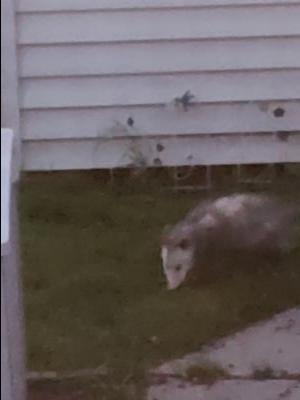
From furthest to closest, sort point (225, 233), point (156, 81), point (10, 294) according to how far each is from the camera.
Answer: point (156, 81) → point (225, 233) → point (10, 294)

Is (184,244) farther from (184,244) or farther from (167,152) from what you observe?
(167,152)

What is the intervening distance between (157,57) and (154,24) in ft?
0.53

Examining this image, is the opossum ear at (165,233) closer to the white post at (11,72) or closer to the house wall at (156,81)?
the house wall at (156,81)

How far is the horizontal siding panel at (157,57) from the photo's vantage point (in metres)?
6.96

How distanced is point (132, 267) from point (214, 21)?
1.46 meters

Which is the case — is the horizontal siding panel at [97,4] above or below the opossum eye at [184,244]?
above

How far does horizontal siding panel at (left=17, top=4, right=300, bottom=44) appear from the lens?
272 inches

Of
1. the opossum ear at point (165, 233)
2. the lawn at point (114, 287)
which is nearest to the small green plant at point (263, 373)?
the lawn at point (114, 287)

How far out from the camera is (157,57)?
22.9 ft

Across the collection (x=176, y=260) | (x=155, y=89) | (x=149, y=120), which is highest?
(x=155, y=89)

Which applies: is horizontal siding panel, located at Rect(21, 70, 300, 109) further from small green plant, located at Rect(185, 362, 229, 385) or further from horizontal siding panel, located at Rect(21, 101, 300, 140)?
small green plant, located at Rect(185, 362, 229, 385)

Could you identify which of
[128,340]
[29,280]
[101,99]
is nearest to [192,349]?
[128,340]

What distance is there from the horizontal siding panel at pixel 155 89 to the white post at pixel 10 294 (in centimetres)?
260

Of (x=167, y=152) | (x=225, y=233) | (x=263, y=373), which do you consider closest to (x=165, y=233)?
(x=225, y=233)
